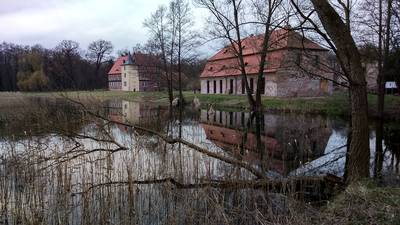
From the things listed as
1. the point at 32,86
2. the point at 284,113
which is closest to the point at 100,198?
the point at 284,113

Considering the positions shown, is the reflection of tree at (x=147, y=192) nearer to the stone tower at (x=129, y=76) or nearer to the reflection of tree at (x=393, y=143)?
the reflection of tree at (x=393, y=143)

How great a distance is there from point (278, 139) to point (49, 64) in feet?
184

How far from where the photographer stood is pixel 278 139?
14.5 m

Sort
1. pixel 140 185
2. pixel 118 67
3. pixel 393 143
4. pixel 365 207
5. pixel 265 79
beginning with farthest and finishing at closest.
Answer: pixel 118 67 < pixel 265 79 < pixel 393 143 < pixel 140 185 < pixel 365 207

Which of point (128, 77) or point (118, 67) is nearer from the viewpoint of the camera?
point (128, 77)

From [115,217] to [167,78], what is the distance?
3225 cm

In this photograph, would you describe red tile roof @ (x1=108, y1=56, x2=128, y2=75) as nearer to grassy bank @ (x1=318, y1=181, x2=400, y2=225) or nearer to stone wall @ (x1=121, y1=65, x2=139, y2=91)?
stone wall @ (x1=121, y1=65, x2=139, y2=91)

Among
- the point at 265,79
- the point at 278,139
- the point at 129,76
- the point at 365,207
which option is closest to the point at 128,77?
the point at 129,76

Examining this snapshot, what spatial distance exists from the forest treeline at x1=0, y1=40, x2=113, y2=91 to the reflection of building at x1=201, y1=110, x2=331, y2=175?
4070 cm

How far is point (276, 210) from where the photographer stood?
5.96m

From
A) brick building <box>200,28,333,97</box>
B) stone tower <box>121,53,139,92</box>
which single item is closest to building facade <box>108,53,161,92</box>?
stone tower <box>121,53,139,92</box>

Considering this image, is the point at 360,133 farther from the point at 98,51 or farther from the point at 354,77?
the point at 98,51

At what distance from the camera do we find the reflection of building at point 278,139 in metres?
9.90

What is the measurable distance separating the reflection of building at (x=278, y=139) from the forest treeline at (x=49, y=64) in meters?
40.7
